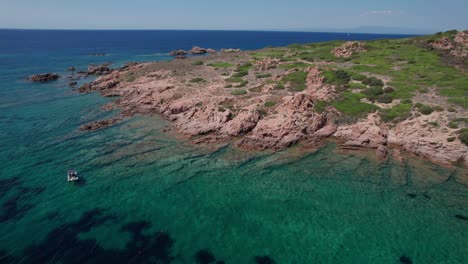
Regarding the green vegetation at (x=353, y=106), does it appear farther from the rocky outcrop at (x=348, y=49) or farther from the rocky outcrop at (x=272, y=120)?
the rocky outcrop at (x=348, y=49)

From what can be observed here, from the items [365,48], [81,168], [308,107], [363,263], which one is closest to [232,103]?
[308,107]

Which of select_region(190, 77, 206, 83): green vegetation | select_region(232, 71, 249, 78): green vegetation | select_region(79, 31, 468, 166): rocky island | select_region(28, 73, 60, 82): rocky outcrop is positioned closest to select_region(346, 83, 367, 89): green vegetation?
select_region(79, 31, 468, 166): rocky island

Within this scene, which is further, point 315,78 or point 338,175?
point 315,78

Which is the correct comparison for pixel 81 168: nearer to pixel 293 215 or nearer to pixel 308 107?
pixel 293 215

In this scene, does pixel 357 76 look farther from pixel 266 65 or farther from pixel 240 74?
pixel 240 74

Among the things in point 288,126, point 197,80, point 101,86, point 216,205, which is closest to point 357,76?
point 288,126

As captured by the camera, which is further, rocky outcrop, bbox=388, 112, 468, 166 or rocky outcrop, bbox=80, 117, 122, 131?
rocky outcrop, bbox=80, 117, 122, 131

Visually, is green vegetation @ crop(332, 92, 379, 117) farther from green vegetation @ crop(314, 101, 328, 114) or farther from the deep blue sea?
the deep blue sea
